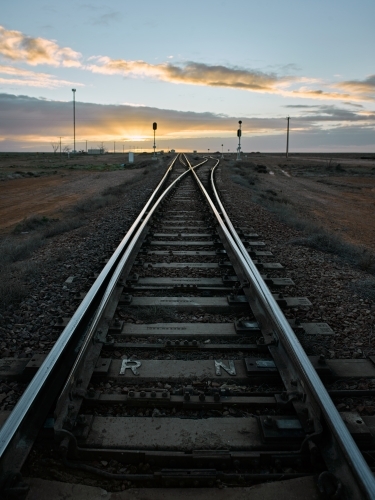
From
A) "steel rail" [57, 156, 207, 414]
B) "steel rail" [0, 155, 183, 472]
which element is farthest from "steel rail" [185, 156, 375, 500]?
"steel rail" [0, 155, 183, 472]

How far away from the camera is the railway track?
246 centimetres

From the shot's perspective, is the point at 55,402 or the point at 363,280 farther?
the point at 363,280

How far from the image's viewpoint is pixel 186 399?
3004 mm

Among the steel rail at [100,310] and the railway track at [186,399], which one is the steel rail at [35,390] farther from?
the steel rail at [100,310]

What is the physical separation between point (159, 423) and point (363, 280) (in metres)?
3.96

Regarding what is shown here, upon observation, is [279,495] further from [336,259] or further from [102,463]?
[336,259]

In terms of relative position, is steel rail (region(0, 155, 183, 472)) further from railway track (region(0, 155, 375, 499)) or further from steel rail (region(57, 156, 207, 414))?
steel rail (region(57, 156, 207, 414))

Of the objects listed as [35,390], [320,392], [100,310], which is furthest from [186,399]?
[100,310]

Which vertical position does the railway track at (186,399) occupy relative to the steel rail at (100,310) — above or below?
below

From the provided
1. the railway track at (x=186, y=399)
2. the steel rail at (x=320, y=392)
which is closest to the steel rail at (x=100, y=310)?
the railway track at (x=186, y=399)

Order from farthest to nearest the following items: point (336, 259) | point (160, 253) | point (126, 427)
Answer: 1. point (336, 259)
2. point (160, 253)
3. point (126, 427)

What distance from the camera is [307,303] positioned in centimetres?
486

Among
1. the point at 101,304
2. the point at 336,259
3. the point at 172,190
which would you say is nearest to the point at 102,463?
the point at 101,304

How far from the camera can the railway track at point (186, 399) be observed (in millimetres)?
2455
